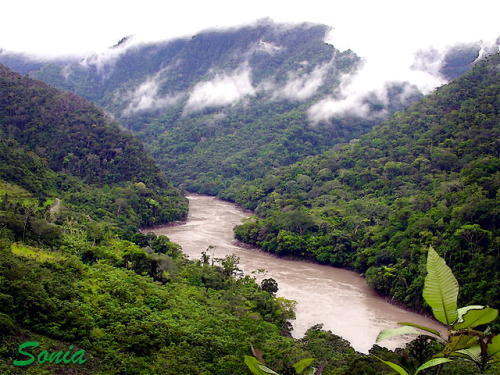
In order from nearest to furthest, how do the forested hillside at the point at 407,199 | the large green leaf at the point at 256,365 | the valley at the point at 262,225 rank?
1. the large green leaf at the point at 256,365
2. the valley at the point at 262,225
3. the forested hillside at the point at 407,199

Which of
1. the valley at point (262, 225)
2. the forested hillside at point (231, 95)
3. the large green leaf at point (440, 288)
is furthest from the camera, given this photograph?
the forested hillside at point (231, 95)

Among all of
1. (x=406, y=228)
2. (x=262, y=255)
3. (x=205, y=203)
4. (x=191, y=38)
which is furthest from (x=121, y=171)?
(x=191, y=38)

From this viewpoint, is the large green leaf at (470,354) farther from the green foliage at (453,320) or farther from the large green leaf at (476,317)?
the large green leaf at (476,317)

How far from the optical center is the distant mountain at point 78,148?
48312 millimetres

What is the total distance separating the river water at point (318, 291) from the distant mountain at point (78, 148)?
515cm

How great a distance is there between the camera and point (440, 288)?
2924 mm

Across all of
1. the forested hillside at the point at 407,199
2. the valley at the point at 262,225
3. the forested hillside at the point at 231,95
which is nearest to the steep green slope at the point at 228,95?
the forested hillside at the point at 231,95

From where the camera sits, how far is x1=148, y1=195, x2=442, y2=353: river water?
25766mm

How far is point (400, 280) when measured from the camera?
3153 cm

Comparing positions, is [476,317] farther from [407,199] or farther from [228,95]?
[228,95]

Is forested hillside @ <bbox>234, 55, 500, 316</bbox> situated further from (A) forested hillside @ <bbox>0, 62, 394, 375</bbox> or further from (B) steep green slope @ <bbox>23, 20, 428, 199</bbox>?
(B) steep green slope @ <bbox>23, 20, 428, 199</bbox>

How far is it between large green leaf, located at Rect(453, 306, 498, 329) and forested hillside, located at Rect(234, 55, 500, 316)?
25.4 m

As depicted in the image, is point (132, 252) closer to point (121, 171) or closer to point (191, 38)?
point (121, 171)

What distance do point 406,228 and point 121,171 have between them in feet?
102
